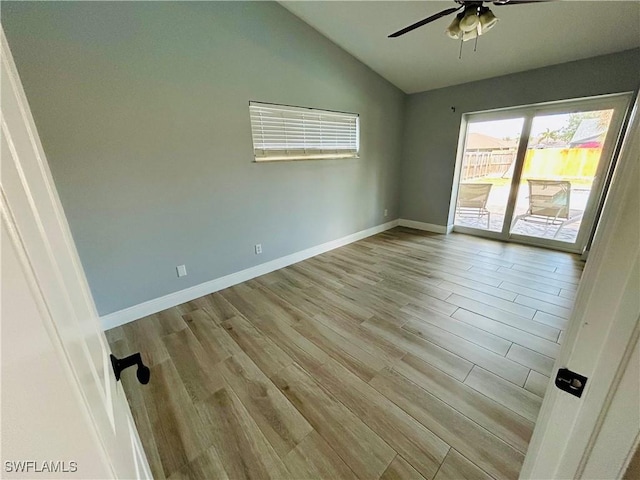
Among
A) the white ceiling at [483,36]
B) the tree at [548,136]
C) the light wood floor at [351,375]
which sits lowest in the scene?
the light wood floor at [351,375]

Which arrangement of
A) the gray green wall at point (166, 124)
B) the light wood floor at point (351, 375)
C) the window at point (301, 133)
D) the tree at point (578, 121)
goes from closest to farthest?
the light wood floor at point (351, 375) → the gray green wall at point (166, 124) → the window at point (301, 133) → the tree at point (578, 121)

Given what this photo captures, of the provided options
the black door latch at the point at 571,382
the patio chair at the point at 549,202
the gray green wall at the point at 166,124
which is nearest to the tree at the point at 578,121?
the patio chair at the point at 549,202

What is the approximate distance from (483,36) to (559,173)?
7.09 feet

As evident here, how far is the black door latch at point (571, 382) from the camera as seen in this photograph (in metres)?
0.51

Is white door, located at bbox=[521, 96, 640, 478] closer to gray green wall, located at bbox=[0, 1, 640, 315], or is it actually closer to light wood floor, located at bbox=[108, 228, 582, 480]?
light wood floor, located at bbox=[108, 228, 582, 480]

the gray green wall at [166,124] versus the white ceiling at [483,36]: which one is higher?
the white ceiling at [483,36]

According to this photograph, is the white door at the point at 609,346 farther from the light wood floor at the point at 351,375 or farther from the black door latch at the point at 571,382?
the light wood floor at the point at 351,375

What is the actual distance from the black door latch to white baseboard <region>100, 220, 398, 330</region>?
7.61 feet

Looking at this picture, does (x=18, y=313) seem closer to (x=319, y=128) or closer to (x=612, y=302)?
(x=612, y=302)

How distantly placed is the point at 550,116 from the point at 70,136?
5.34 metres

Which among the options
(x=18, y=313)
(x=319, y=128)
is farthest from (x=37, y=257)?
(x=319, y=128)

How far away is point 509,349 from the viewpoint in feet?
6.12

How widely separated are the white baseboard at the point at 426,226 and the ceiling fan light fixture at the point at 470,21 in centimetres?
326

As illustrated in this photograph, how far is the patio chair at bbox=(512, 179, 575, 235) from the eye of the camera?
3.58 metres
